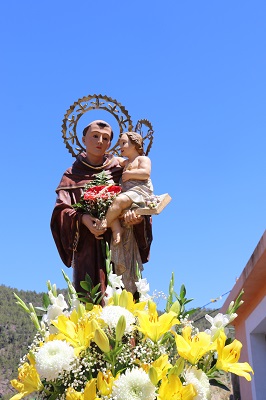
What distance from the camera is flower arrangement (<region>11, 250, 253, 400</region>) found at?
2139 mm

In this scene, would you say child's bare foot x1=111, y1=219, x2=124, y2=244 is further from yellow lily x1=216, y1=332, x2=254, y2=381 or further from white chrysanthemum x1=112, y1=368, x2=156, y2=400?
white chrysanthemum x1=112, y1=368, x2=156, y2=400

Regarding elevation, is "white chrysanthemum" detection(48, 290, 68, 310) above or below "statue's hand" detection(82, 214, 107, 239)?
below

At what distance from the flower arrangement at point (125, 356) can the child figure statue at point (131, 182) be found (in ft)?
6.23

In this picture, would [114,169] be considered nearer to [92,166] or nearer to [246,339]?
[92,166]

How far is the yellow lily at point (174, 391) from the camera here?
2.12 metres

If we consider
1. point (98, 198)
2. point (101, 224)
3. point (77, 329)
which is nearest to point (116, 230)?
point (101, 224)

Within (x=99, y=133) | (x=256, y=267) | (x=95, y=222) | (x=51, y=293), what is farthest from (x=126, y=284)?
(x=256, y=267)

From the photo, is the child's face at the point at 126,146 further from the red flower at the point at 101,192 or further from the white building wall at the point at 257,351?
the white building wall at the point at 257,351

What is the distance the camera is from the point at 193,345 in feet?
7.39

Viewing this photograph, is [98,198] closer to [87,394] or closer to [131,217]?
[131,217]

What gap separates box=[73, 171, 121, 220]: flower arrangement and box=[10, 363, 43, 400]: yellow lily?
205cm

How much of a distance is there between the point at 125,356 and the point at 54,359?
248 millimetres

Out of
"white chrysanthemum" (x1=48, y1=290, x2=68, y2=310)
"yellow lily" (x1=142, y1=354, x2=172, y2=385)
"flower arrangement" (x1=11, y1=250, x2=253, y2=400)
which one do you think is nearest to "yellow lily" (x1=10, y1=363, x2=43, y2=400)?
"flower arrangement" (x1=11, y1=250, x2=253, y2=400)

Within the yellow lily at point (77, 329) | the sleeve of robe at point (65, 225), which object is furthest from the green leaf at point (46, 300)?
the sleeve of robe at point (65, 225)
